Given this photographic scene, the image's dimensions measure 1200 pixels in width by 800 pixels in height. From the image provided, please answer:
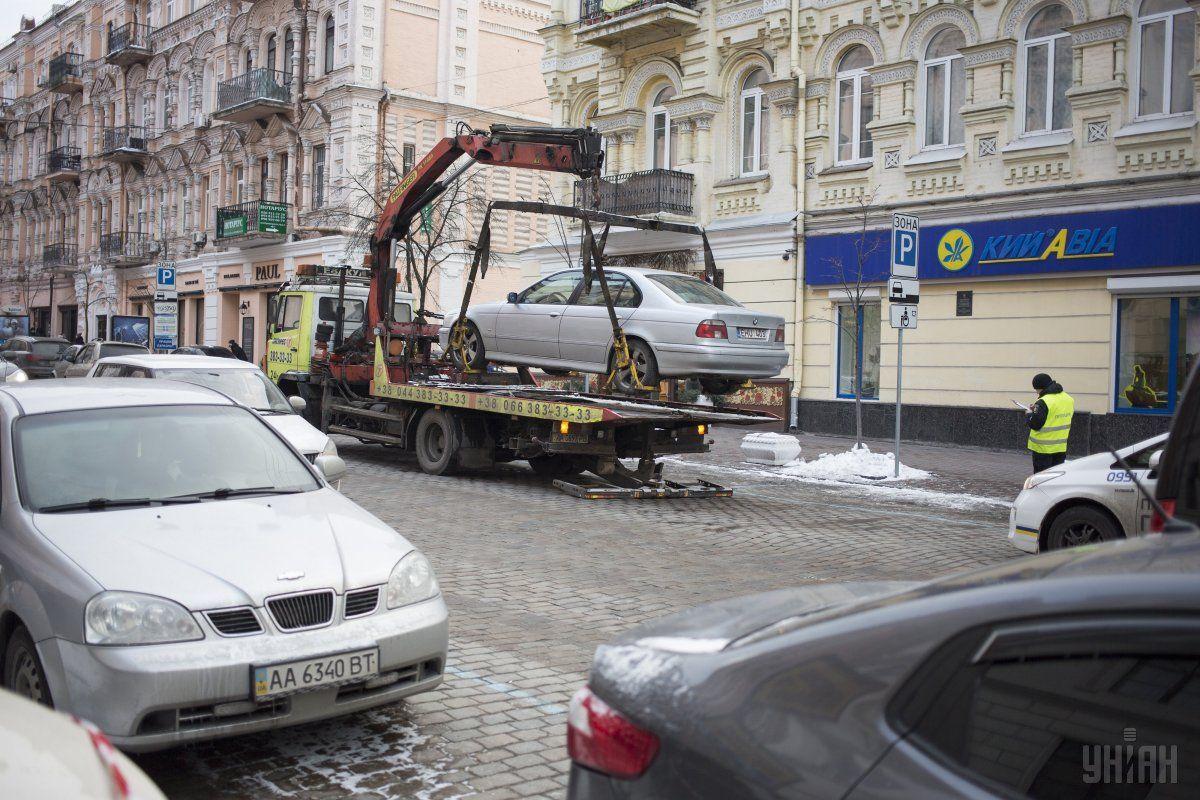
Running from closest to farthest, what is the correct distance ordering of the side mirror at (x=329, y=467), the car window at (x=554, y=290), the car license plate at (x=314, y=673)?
1. the car license plate at (x=314, y=673)
2. the side mirror at (x=329, y=467)
3. the car window at (x=554, y=290)

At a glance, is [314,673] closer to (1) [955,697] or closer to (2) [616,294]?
(1) [955,697]

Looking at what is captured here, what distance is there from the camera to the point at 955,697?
195cm

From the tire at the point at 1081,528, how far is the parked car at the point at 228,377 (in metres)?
6.84

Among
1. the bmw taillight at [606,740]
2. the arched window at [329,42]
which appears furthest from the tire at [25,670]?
the arched window at [329,42]

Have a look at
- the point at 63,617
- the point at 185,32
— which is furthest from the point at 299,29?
the point at 63,617

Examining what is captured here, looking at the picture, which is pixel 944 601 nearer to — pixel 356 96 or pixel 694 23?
pixel 694 23

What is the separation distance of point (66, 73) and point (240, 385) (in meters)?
52.8

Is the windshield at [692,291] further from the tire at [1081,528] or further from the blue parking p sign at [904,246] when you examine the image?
the tire at [1081,528]

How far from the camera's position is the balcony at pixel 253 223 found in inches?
1494

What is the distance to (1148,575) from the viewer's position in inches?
73.4

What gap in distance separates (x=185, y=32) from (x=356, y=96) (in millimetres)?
15410

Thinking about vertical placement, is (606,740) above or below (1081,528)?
above

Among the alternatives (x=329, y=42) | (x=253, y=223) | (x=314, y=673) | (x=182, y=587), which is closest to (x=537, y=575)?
(x=314, y=673)

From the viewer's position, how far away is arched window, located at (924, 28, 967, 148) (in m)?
21.3
